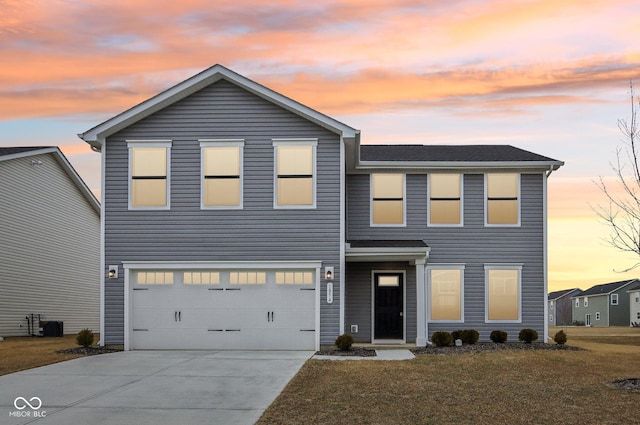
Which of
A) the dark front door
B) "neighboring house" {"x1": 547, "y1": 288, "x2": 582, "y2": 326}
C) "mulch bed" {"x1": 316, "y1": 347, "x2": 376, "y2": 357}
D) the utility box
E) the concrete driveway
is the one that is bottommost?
"neighboring house" {"x1": 547, "y1": 288, "x2": 582, "y2": 326}

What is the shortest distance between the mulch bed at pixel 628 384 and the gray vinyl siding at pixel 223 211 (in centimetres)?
876

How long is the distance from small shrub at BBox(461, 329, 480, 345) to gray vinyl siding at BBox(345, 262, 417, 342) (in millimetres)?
2460

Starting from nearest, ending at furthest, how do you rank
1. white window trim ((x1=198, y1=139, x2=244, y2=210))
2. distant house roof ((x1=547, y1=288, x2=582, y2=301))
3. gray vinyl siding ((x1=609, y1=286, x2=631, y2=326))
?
white window trim ((x1=198, y1=139, x2=244, y2=210)) → gray vinyl siding ((x1=609, y1=286, x2=631, y2=326)) → distant house roof ((x1=547, y1=288, x2=582, y2=301))

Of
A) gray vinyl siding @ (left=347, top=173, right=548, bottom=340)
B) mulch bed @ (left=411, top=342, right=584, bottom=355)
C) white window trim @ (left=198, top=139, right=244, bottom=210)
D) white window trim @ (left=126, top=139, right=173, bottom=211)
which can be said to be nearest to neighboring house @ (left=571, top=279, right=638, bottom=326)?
gray vinyl siding @ (left=347, top=173, right=548, bottom=340)

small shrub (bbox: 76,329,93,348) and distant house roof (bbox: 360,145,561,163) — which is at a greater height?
distant house roof (bbox: 360,145,561,163)

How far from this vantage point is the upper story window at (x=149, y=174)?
22875mm

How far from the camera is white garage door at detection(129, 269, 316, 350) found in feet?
73.9

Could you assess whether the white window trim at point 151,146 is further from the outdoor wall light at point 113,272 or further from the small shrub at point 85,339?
the small shrub at point 85,339

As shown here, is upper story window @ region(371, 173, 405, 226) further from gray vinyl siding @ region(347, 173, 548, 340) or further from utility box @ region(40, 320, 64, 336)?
utility box @ region(40, 320, 64, 336)

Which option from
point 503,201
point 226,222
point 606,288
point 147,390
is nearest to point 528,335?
point 503,201

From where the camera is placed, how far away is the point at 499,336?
79.3ft

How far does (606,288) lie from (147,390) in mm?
70407

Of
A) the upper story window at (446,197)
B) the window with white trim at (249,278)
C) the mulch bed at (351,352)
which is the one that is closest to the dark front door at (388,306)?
the upper story window at (446,197)

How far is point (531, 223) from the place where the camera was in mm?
25938
